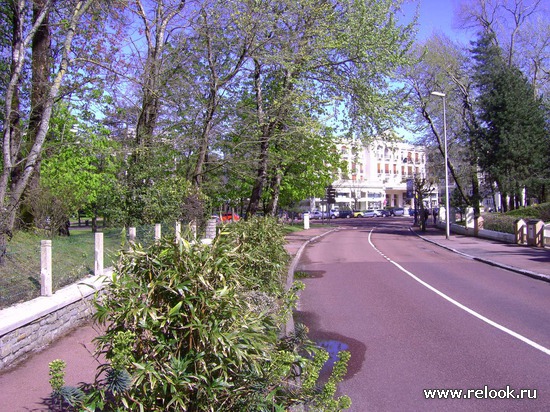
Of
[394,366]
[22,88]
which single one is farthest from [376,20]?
[394,366]

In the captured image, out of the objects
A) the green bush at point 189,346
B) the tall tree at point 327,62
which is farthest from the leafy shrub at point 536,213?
the green bush at point 189,346

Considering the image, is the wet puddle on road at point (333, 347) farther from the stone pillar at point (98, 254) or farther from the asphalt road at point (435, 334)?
the stone pillar at point (98, 254)

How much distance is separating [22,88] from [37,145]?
502 cm

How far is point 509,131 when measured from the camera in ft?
117

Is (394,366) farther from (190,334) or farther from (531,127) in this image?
(531,127)

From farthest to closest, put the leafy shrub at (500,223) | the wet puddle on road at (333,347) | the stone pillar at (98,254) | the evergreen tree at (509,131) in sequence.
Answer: the evergreen tree at (509,131), the leafy shrub at (500,223), the stone pillar at (98,254), the wet puddle on road at (333,347)

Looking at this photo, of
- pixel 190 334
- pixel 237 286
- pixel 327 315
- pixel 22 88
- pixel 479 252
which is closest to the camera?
pixel 190 334

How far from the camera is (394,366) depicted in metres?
6.15

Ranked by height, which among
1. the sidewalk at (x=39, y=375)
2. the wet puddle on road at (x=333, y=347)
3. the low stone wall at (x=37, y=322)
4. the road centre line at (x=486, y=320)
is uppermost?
the low stone wall at (x=37, y=322)

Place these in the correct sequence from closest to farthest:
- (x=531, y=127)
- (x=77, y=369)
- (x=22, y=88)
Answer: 1. (x=77, y=369)
2. (x=22, y=88)
3. (x=531, y=127)
